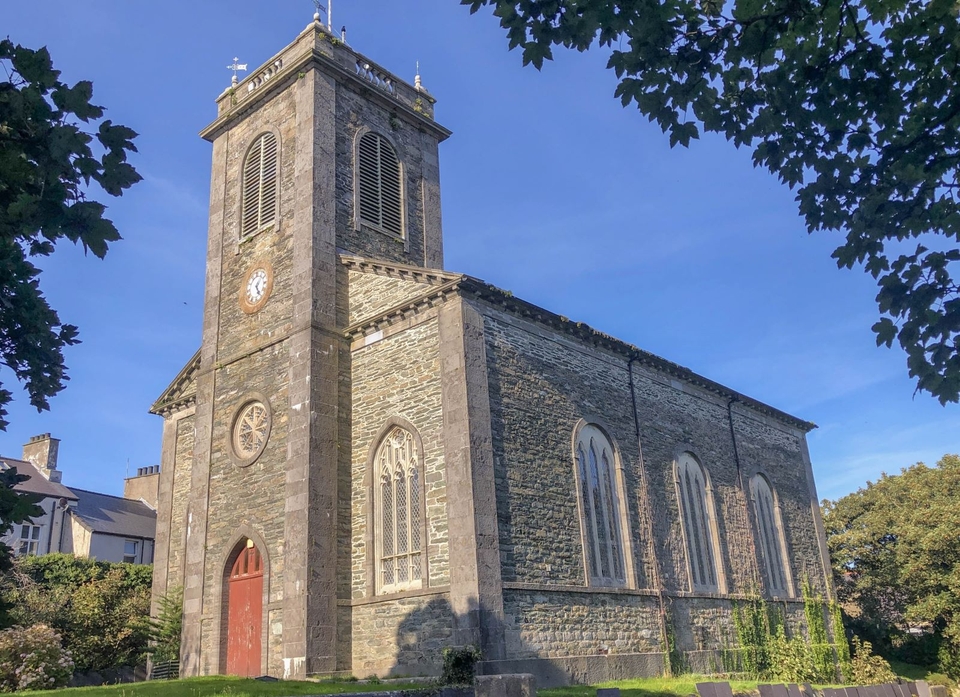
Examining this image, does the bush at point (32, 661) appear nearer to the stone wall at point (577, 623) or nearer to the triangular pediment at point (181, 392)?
Result: the triangular pediment at point (181, 392)

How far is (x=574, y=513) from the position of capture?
19547mm

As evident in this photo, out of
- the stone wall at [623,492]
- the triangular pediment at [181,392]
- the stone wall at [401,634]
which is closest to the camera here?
the stone wall at [401,634]

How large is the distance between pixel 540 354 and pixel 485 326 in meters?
2.02

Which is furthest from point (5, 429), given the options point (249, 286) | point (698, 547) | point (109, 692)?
point (698, 547)

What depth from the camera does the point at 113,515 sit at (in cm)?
3966

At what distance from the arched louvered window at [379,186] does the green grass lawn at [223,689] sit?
12.4m

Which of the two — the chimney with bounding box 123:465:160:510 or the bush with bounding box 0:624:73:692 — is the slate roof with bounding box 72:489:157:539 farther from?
the bush with bounding box 0:624:73:692

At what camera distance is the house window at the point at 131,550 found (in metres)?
38.3

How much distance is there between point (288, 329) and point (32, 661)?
9.54 meters

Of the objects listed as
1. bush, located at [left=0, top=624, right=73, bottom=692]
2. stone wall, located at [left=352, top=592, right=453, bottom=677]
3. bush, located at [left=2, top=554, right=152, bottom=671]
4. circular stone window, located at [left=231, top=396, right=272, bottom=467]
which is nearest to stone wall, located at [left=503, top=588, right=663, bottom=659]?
stone wall, located at [left=352, top=592, right=453, bottom=677]

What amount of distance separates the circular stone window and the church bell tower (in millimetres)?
54

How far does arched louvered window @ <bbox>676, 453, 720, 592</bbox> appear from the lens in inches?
928

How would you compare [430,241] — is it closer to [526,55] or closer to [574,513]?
[574,513]

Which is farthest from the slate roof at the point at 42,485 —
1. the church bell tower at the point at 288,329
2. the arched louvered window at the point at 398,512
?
the arched louvered window at the point at 398,512
